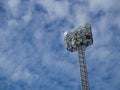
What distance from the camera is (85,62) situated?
623 feet

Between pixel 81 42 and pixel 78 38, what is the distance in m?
1.16

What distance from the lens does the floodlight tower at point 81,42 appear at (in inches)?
7446

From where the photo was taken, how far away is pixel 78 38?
7495 inches

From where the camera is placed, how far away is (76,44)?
191m

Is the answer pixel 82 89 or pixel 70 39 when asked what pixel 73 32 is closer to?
pixel 70 39

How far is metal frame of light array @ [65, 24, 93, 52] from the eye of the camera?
189250mm

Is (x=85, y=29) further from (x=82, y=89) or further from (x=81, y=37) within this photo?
(x=82, y=89)

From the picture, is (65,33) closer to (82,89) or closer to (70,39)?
(70,39)

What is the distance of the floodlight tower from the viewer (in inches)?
7446

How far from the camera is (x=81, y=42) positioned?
190 meters

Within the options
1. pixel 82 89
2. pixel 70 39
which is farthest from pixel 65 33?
pixel 82 89

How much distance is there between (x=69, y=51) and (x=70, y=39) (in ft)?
9.94

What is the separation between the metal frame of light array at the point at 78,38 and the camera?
18925cm

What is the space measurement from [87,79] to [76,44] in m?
8.80
